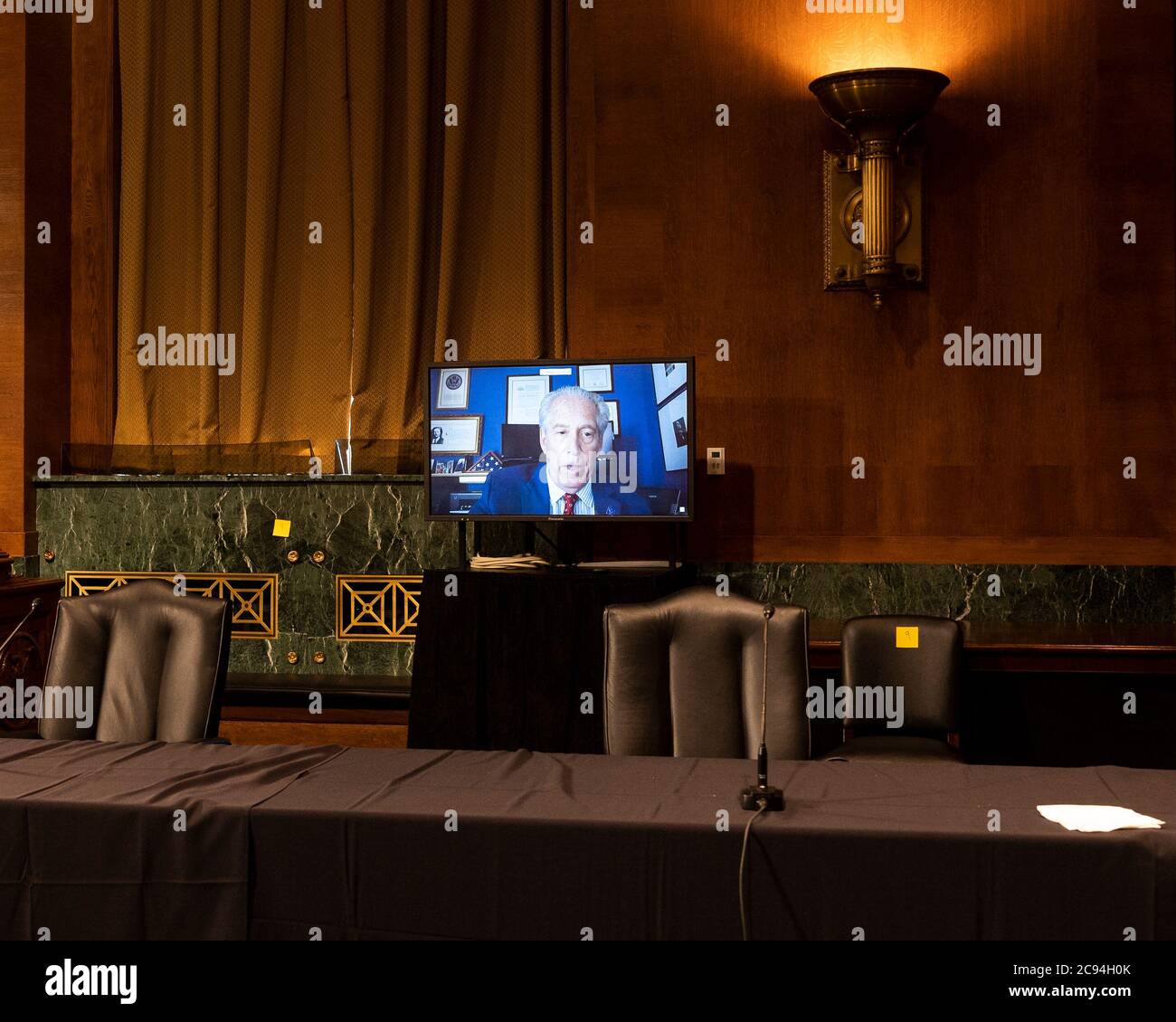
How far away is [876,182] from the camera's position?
4465 millimetres

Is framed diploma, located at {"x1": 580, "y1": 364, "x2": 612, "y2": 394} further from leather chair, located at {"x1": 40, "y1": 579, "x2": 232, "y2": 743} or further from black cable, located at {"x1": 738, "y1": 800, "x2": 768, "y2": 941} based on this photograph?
black cable, located at {"x1": 738, "y1": 800, "x2": 768, "y2": 941}

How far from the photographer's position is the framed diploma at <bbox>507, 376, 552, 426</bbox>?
4414mm

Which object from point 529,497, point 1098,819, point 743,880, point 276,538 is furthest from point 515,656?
point 1098,819

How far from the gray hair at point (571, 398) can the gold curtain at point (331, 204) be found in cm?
62

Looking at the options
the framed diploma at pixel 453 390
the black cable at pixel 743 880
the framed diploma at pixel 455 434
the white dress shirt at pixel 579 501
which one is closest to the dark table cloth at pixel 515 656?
the white dress shirt at pixel 579 501

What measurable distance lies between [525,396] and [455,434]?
29 cm

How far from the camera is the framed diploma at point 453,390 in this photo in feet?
14.7

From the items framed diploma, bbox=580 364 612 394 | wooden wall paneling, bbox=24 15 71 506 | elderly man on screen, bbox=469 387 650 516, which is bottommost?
elderly man on screen, bbox=469 387 650 516

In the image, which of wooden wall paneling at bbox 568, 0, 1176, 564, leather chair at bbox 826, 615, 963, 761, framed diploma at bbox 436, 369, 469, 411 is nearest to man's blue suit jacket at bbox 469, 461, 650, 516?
framed diploma at bbox 436, 369, 469, 411

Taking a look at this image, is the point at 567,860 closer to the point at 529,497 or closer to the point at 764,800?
the point at 764,800

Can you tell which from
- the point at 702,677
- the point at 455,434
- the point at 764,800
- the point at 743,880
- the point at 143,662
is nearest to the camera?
the point at 743,880

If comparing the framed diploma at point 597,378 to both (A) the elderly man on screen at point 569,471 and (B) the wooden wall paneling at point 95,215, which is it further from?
(B) the wooden wall paneling at point 95,215

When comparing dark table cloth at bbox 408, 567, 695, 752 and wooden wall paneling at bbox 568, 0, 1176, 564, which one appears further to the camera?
wooden wall paneling at bbox 568, 0, 1176, 564
